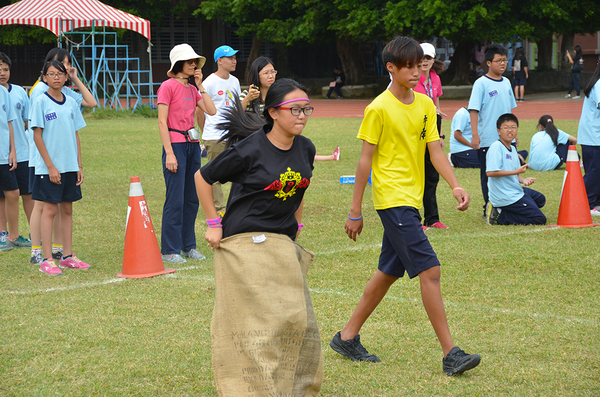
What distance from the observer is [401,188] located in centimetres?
397

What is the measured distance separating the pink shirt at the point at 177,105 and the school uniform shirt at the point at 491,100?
10.9ft

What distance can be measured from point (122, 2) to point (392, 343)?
3445 cm

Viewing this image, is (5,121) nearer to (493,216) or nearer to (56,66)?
(56,66)

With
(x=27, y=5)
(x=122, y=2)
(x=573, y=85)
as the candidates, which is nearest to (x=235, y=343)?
(x=27, y=5)

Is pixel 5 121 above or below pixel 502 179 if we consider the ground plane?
above

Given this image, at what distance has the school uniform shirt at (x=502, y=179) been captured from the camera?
7.68 meters

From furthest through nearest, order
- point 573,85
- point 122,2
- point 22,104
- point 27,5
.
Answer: point 122,2 < point 573,85 < point 27,5 < point 22,104

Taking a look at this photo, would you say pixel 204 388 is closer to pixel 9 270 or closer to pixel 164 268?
pixel 164 268

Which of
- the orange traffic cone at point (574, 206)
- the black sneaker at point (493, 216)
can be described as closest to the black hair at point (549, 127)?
the orange traffic cone at point (574, 206)

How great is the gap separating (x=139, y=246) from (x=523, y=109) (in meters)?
20.4

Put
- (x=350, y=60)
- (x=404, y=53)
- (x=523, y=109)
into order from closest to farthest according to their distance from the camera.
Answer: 1. (x=404, y=53)
2. (x=523, y=109)
3. (x=350, y=60)

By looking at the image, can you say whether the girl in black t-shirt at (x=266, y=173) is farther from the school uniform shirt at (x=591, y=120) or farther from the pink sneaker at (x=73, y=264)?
the school uniform shirt at (x=591, y=120)

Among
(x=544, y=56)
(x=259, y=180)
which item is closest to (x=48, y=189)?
(x=259, y=180)

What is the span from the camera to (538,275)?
5.71 meters
